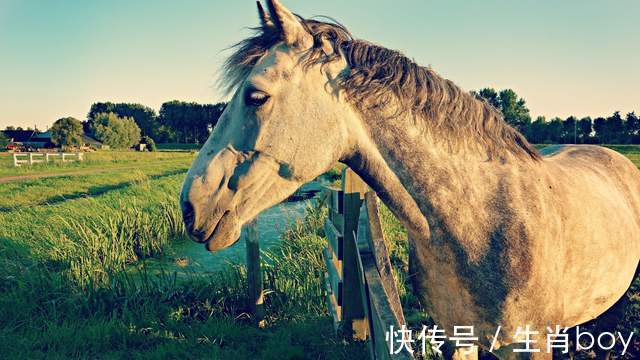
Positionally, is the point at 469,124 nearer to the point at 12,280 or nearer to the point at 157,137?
the point at 12,280

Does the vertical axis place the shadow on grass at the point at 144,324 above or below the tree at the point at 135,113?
below

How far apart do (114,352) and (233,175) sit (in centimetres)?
319

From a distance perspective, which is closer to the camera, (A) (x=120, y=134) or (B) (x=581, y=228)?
(B) (x=581, y=228)

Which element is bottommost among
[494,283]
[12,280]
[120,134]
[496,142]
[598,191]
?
[12,280]

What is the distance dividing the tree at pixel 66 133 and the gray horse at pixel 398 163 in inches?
3056

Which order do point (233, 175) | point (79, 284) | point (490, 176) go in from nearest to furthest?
1. point (233, 175)
2. point (490, 176)
3. point (79, 284)

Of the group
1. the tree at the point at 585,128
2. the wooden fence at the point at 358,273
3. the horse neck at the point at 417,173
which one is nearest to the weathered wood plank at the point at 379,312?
the wooden fence at the point at 358,273

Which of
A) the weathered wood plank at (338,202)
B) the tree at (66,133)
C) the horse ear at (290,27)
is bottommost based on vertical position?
the weathered wood plank at (338,202)

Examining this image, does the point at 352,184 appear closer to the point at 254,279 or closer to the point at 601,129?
the point at 254,279

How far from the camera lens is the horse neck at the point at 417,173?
171 cm

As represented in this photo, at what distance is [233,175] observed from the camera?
164cm

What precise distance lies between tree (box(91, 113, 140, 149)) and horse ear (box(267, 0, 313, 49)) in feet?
295

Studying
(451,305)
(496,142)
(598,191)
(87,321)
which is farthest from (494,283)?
(87,321)

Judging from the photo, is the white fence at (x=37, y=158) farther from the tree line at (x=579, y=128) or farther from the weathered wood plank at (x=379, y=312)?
the tree line at (x=579, y=128)
